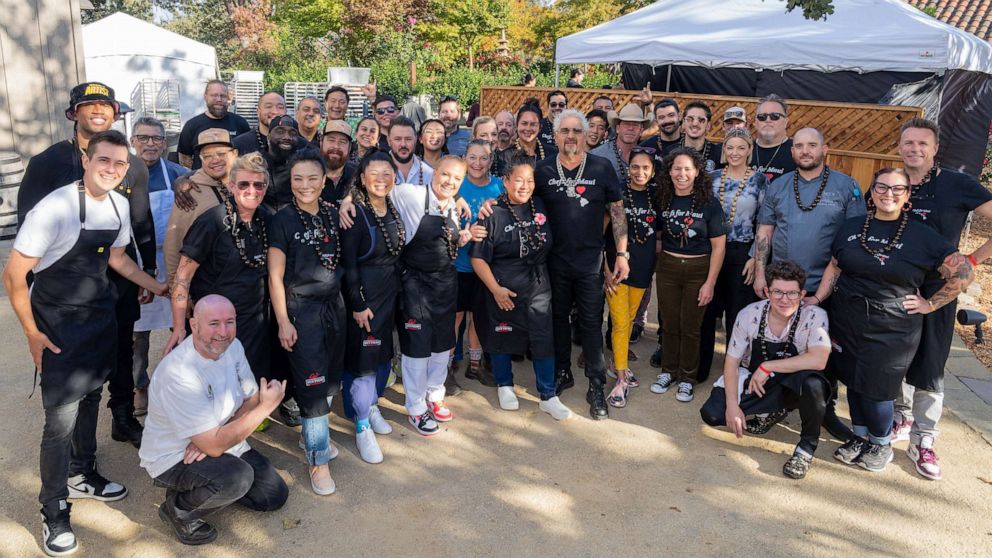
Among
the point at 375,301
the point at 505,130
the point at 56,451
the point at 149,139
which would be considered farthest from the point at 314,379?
the point at 505,130

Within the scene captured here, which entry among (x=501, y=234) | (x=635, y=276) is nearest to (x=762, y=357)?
(x=635, y=276)

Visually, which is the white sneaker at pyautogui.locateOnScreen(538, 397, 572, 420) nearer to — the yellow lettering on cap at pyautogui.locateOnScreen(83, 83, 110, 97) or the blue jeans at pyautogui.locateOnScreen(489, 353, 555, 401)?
the blue jeans at pyautogui.locateOnScreen(489, 353, 555, 401)

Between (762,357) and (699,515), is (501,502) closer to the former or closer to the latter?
(699,515)

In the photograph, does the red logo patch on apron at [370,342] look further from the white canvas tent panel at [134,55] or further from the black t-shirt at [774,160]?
the white canvas tent panel at [134,55]

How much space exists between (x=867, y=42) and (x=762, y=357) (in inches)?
266

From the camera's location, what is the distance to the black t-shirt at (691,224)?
4.86 metres

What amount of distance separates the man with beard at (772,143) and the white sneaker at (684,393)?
1634mm

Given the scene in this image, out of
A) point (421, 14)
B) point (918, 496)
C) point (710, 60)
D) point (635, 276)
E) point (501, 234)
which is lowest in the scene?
point (918, 496)

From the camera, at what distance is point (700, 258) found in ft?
16.2

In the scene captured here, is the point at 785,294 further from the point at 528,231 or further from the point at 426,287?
the point at 426,287

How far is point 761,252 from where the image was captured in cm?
479

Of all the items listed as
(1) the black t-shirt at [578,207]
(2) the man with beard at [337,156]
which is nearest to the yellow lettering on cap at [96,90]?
(2) the man with beard at [337,156]

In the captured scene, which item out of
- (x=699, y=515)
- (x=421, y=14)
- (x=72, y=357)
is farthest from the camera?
(x=421, y=14)

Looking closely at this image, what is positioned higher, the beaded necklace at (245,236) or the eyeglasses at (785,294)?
the beaded necklace at (245,236)
